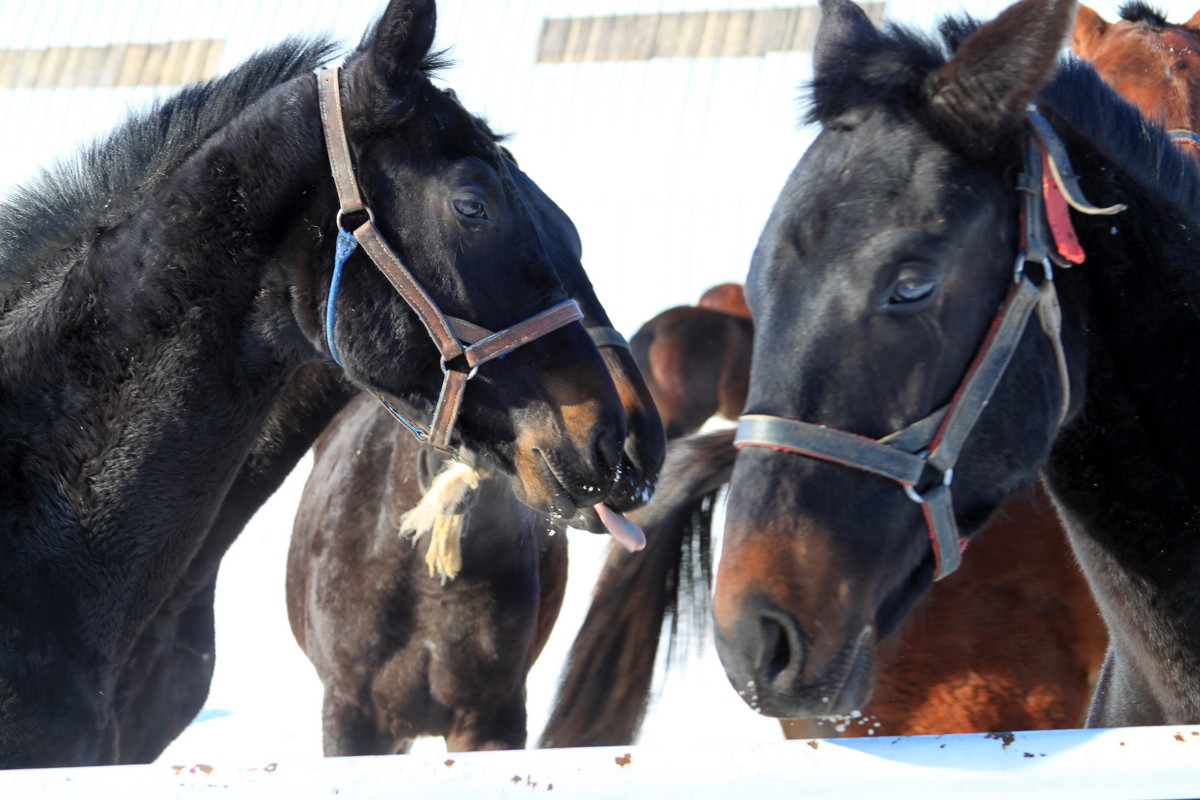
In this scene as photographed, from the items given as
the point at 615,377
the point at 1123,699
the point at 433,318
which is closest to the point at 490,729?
the point at 615,377

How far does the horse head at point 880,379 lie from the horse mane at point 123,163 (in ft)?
4.78

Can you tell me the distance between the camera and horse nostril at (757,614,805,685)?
142 cm

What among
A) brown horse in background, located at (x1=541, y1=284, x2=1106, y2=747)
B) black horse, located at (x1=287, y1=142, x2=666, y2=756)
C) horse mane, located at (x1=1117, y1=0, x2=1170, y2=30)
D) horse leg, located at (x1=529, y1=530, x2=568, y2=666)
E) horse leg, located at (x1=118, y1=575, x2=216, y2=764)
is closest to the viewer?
horse leg, located at (x1=118, y1=575, x2=216, y2=764)

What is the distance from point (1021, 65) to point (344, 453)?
9.38 ft

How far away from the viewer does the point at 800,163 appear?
1.78 m

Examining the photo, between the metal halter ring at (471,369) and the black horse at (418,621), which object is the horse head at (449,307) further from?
the black horse at (418,621)

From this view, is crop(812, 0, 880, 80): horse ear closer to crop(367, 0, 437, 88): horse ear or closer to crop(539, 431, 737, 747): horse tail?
crop(367, 0, 437, 88): horse ear

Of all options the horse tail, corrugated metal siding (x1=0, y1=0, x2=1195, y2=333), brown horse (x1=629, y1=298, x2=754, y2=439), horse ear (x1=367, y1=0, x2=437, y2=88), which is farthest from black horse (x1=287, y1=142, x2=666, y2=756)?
corrugated metal siding (x1=0, y1=0, x2=1195, y2=333)

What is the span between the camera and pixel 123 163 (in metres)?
2.50

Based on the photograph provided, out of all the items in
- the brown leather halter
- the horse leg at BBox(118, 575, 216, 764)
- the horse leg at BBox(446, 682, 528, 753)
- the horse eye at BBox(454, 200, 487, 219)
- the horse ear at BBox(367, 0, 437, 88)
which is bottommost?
the horse leg at BBox(446, 682, 528, 753)

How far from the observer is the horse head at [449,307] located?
2.22 meters

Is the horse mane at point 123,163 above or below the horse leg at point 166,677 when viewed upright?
above

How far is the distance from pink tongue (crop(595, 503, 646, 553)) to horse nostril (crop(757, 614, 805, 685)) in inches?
35.9

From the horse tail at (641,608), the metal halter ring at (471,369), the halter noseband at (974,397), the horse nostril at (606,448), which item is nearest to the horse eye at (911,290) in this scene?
the halter noseband at (974,397)
